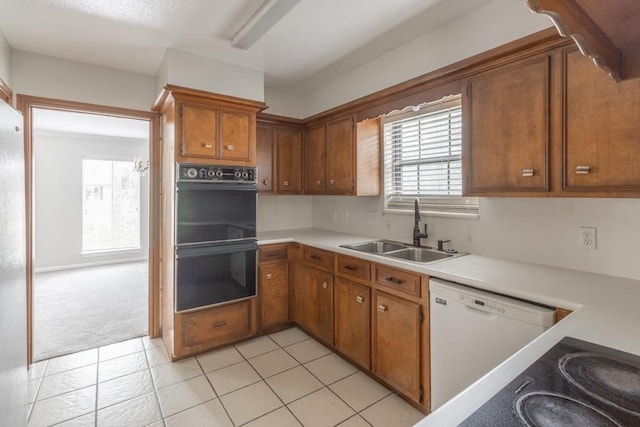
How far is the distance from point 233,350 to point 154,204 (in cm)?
158

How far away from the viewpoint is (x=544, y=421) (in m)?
0.61

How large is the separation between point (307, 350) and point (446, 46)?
266 cm

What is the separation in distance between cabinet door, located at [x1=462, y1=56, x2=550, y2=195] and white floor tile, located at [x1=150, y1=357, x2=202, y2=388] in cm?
243

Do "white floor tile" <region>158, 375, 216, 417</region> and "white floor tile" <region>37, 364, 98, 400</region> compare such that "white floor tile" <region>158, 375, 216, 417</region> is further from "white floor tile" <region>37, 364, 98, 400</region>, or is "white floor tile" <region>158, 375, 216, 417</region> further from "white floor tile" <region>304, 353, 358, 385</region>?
"white floor tile" <region>304, 353, 358, 385</region>

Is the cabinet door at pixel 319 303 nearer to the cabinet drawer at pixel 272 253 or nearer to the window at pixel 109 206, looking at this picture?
the cabinet drawer at pixel 272 253

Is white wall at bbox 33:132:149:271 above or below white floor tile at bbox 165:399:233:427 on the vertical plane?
above

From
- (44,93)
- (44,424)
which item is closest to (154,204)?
(44,93)

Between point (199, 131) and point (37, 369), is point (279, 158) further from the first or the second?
point (37, 369)

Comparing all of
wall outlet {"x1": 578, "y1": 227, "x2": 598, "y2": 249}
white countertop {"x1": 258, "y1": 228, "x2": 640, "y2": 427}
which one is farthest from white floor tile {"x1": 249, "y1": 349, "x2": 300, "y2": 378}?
wall outlet {"x1": 578, "y1": 227, "x2": 598, "y2": 249}

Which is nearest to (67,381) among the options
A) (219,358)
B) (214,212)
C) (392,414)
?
(219,358)

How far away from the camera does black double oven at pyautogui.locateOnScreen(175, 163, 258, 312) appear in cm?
262

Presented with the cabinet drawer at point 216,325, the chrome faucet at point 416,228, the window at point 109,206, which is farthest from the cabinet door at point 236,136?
the window at point 109,206

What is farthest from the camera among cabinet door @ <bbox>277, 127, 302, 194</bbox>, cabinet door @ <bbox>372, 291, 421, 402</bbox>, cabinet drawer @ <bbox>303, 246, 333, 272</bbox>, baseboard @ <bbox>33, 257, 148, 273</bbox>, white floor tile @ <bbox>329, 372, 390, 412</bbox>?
baseboard @ <bbox>33, 257, 148, 273</bbox>

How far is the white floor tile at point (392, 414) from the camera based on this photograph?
6.32ft
